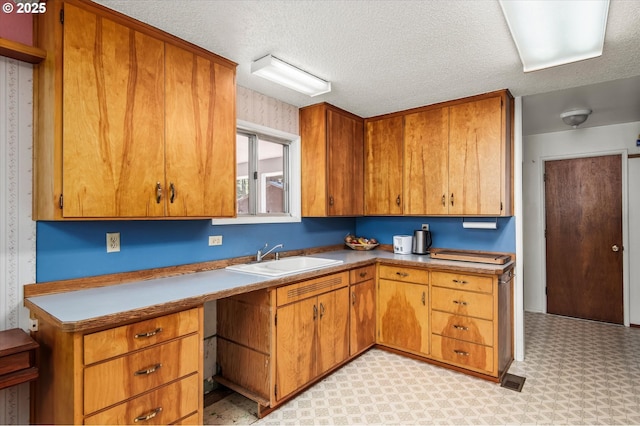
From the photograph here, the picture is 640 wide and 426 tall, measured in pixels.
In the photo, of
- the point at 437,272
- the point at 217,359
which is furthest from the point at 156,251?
the point at 437,272

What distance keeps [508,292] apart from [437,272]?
0.65 m

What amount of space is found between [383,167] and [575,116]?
2.03 metres

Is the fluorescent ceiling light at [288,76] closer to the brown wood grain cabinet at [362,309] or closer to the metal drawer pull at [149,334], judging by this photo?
the brown wood grain cabinet at [362,309]

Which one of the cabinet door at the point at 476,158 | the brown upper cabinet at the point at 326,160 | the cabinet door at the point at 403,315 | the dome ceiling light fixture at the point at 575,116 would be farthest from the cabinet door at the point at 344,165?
the dome ceiling light fixture at the point at 575,116

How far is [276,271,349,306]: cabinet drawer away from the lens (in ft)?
7.66

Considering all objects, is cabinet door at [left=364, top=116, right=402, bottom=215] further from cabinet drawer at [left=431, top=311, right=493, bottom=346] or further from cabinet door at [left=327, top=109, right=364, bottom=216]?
cabinet drawer at [left=431, top=311, right=493, bottom=346]

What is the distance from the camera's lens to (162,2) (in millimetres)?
1723

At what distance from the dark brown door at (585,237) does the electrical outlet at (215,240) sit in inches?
164

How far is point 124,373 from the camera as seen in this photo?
1543 mm

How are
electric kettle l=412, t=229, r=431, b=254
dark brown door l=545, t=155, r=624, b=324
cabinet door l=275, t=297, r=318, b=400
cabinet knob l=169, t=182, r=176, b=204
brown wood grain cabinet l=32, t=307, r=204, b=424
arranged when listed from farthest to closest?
dark brown door l=545, t=155, r=624, b=324 < electric kettle l=412, t=229, r=431, b=254 < cabinet door l=275, t=297, r=318, b=400 < cabinet knob l=169, t=182, r=176, b=204 < brown wood grain cabinet l=32, t=307, r=204, b=424

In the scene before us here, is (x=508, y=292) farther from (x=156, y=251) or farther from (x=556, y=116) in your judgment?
(x=156, y=251)

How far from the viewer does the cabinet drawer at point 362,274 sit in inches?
119

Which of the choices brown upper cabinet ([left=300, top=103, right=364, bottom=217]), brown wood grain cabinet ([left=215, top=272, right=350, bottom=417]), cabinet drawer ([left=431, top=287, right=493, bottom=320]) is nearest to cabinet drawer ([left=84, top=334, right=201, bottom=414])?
brown wood grain cabinet ([left=215, top=272, right=350, bottom=417])

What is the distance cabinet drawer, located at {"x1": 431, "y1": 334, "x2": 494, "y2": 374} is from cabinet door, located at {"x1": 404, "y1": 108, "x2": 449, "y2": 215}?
116 cm
